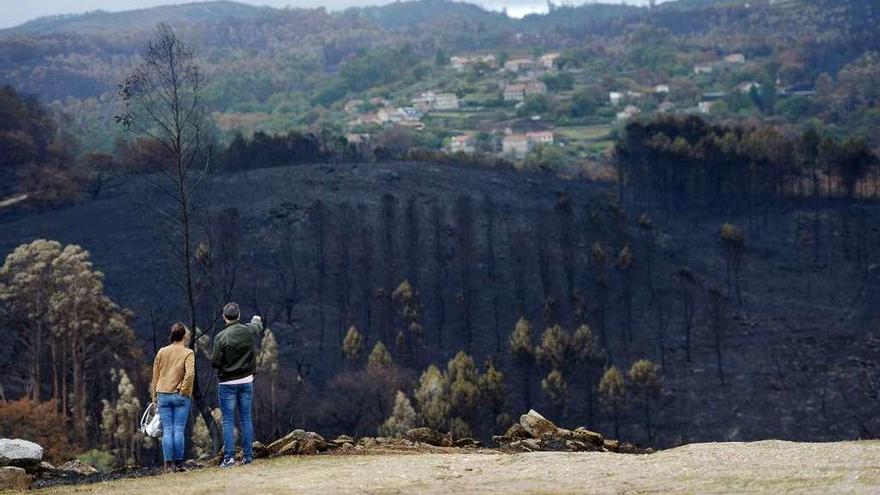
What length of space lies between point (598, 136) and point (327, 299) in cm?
7274

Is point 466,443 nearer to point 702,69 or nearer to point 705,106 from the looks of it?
point 705,106

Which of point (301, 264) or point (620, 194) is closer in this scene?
point (301, 264)

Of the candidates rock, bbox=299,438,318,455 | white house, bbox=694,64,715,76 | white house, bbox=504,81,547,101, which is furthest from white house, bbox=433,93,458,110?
rock, bbox=299,438,318,455

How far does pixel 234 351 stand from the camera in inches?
531

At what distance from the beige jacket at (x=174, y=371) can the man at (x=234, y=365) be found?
28cm

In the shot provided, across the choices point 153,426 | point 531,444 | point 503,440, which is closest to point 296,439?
point 153,426

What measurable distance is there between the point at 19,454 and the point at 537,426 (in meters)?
7.13

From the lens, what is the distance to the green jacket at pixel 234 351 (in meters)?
13.4

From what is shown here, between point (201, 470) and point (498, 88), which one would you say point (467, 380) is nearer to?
point (201, 470)

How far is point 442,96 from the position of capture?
14562cm

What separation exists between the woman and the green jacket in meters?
0.29

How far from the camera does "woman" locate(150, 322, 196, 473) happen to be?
1337cm

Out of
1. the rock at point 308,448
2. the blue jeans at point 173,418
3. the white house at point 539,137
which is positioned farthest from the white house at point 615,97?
the blue jeans at point 173,418

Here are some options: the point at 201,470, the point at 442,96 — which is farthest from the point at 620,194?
the point at 442,96
